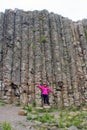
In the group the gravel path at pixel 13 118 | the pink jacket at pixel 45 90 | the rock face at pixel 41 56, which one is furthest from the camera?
the rock face at pixel 41 56

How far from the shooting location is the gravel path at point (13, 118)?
40.9ft

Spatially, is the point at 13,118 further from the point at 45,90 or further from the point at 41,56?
the point at 41,56

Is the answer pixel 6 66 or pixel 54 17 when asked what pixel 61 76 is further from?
pixel 54 17

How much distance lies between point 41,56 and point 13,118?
755cm

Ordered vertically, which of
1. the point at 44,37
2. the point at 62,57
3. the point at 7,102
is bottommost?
the point at 7,102

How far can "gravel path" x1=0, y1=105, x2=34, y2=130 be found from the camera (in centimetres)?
1245

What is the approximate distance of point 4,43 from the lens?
72.0 feet

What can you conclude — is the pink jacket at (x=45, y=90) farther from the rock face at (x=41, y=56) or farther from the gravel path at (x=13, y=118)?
the gravel path at (x=13, y=118)

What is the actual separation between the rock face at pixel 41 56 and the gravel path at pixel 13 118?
1.58 m

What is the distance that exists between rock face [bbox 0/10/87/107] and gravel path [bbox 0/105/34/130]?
1.58m

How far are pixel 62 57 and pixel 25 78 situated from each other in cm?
304

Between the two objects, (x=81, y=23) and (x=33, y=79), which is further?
(x=81, y=23)

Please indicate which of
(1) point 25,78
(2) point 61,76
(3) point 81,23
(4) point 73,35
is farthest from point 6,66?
(3) point 81,23

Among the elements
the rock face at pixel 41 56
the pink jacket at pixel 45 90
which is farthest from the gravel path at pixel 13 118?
the pink jacket at pixel 45 90
